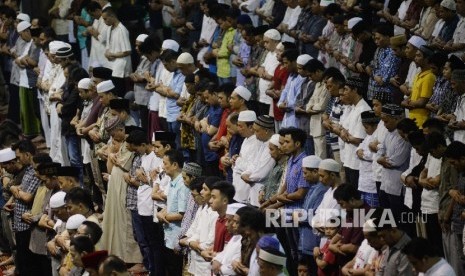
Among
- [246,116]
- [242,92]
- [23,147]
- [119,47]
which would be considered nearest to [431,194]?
[246,116]

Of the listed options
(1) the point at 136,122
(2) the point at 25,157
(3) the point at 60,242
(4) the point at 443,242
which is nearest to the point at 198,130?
(1) the point at 136,122

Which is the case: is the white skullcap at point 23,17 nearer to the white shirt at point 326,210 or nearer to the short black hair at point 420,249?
the white shirt at point 326,210

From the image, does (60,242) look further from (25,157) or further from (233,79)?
(233,79)

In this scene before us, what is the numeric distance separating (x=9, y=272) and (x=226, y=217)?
3910mm

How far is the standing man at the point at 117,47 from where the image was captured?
19344 millimetres

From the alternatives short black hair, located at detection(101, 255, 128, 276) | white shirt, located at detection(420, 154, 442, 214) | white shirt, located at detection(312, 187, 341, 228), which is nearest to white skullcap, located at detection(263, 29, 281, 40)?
white shirt, located at detection(420, 154, 442, 214)

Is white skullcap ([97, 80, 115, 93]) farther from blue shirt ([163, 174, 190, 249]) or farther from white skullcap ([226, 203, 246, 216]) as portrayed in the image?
white skullcap ([226, 203, 246, 216])

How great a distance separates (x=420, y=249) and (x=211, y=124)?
5294mm

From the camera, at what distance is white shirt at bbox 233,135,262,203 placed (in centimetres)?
1481

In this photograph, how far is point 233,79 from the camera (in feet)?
62.7

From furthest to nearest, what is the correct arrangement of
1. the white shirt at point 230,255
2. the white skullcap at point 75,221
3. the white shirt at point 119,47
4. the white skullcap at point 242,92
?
the white shirt at point 119,47 → the white skullcap at point 242,92 → the white skullcap at point 75,221 → the white shirt at point 230,255

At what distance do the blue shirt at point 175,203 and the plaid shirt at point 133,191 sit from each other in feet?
2.98

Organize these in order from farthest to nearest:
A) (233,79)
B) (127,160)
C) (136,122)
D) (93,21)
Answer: (93,21), (233,79), (136,122), (127,160)

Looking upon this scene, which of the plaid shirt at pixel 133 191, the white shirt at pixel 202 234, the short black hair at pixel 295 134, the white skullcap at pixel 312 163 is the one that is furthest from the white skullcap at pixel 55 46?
the white skullcap at pixel 312 163
